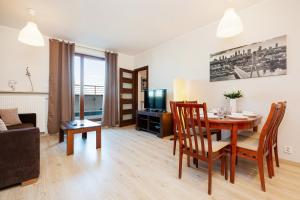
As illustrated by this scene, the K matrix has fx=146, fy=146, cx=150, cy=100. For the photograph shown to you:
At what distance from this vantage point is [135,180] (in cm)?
174

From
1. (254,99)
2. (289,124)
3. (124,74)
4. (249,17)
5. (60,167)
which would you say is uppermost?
(249,17)

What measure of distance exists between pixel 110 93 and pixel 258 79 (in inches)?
151

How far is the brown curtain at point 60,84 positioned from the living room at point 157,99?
0.09 ft

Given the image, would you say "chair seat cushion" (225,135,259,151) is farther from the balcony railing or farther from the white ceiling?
the balcony railing

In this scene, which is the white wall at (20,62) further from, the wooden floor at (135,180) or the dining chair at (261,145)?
the dining chair at (261,145)

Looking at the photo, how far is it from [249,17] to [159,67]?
2.42 m

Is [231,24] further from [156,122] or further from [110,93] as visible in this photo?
[110,93]

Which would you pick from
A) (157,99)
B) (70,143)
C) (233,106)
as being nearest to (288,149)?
(233,106)

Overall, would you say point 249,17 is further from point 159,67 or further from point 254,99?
point 159,67

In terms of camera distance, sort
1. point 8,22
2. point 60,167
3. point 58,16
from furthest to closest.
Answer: point 8,22, point 58,16, point 60,167

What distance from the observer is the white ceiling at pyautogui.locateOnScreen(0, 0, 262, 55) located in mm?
2451

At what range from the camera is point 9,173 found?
150 cm

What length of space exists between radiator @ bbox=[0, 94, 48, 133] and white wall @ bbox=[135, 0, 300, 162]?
3.51m

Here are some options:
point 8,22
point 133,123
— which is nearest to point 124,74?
point 133,123
